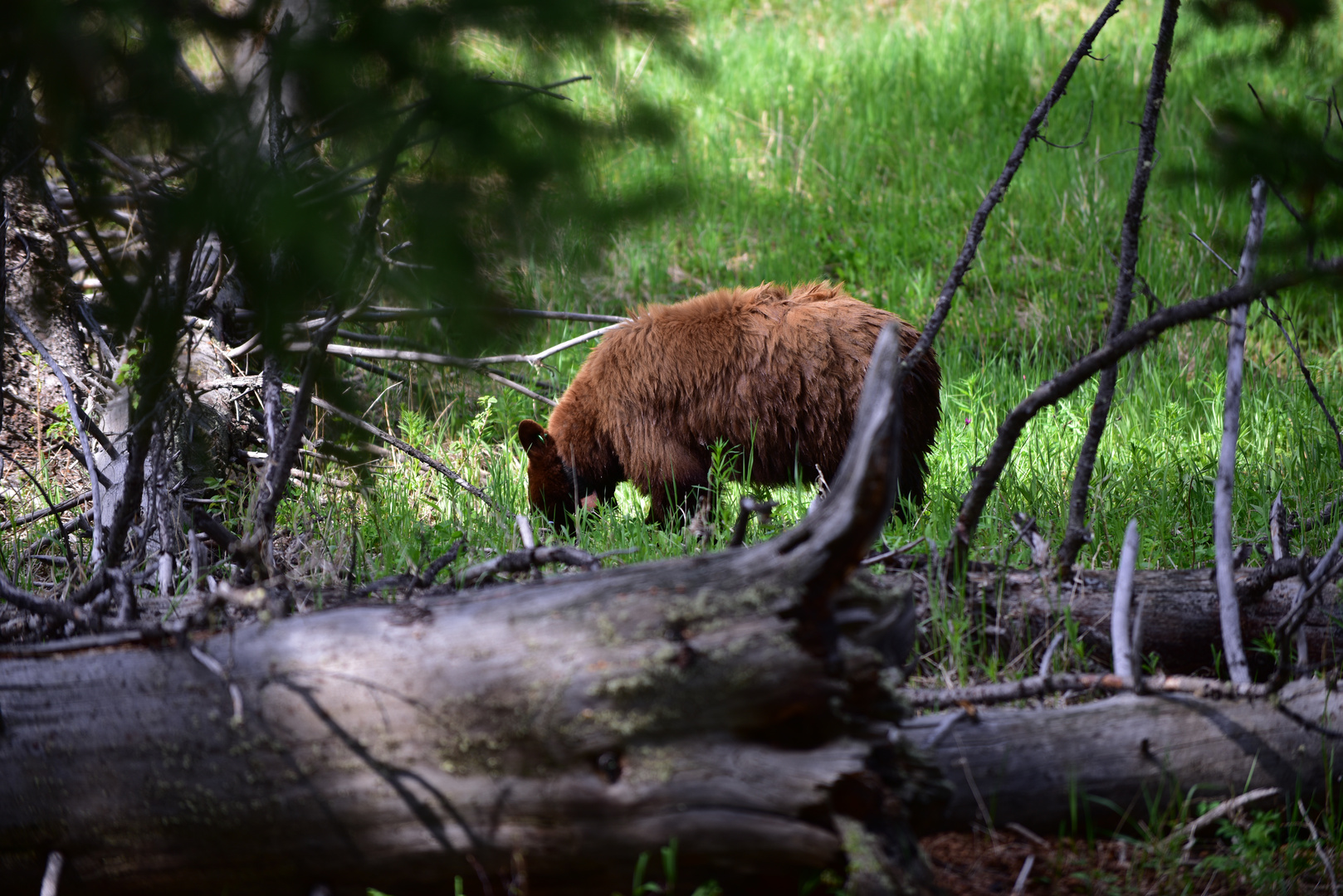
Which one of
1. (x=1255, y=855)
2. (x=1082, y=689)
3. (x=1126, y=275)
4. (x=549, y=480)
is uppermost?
(x=1126, y=275)

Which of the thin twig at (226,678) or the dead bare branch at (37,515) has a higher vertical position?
the thin twig at (226,678)

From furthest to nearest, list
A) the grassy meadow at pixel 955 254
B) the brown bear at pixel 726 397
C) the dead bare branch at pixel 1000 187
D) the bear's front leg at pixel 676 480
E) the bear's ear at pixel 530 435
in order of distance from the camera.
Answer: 1. the bear's ear at pixel 530 435
2. the bear's front leg at pixel 676 480
3. the brown bear at pixel 726 397
4. the grassy meadow at pixel 955 254
5. the dead bare branch at pixel 1000 187

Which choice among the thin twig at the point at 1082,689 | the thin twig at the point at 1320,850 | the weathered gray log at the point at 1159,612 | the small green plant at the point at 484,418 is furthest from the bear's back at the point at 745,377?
the thin twig at the point at 1320,850

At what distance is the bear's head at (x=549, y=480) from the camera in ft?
19.9

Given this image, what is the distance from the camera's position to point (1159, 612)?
293 centimetres

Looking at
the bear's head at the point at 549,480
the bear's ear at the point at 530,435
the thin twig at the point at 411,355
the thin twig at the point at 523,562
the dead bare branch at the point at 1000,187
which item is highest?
the dead bare branch at the point at 1000,187

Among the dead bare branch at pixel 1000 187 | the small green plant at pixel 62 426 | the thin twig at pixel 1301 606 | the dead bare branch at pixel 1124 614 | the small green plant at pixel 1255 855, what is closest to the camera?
the small green plant at pixel 1255 855

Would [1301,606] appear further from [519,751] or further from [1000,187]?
[519,751]

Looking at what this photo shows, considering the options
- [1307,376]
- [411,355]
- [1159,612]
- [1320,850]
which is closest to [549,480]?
[411,355]

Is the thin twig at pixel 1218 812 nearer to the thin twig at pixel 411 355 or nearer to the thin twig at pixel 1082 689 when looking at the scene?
the thin twig at pixel 1082 689

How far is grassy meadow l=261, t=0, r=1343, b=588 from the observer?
434cm

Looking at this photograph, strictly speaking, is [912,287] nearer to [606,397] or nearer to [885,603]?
[606,397]

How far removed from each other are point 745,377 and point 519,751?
371 cm

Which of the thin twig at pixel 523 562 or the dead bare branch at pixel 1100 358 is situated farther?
the thin twig at pixel 523 562
